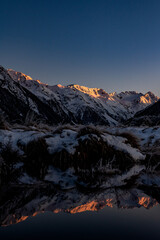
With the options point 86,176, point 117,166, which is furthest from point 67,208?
point 117,166

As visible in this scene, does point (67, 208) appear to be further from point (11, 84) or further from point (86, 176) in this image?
point (11, 84)

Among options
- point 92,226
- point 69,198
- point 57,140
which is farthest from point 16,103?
point 92,226

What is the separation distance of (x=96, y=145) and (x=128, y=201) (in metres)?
4.30

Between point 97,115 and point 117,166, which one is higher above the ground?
point 97,115

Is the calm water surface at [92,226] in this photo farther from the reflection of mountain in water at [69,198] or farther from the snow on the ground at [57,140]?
the snow on the ground at [57,140]

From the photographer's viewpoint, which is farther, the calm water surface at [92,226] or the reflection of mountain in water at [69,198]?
the reflection of mountain in water at [69,198]

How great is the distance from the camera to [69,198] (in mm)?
3814

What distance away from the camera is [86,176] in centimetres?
579

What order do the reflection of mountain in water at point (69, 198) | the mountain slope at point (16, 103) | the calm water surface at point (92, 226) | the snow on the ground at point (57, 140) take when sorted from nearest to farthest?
the calm water surface at point (92, 226) < the reflection of mountain in water at point (69, 198) < the snow on the ground at point (57, 140) < the mountain slope at point (16, 103)

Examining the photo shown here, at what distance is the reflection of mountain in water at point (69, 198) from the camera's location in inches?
124

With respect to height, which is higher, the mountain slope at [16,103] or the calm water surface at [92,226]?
the mountain slope at [16,103]

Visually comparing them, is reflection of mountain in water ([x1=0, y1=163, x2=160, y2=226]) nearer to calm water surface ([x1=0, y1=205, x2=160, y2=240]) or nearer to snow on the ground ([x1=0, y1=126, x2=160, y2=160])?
calm water surface ([x1=0, y1=205, x2=160, y2=240])

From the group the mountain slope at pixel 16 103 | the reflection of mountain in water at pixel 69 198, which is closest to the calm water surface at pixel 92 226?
the reflection of mountain in water at pixel 69 198

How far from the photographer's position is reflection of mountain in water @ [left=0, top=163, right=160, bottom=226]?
3153 mm
